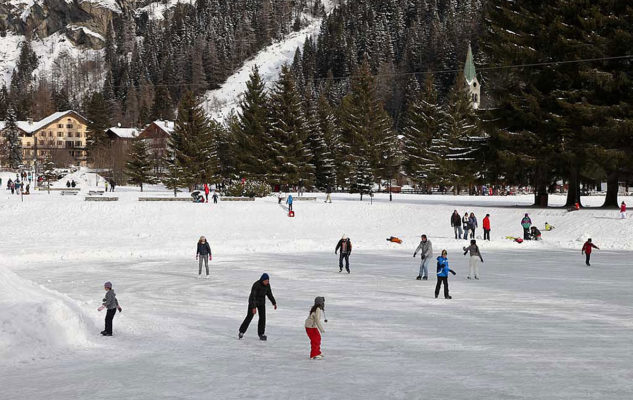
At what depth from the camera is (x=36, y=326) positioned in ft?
36.5

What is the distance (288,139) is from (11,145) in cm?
5933

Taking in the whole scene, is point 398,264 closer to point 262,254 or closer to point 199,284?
point 262,254

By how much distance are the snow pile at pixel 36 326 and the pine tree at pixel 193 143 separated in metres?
48.4

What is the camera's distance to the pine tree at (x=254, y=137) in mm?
60281

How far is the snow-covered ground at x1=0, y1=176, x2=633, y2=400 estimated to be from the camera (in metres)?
9.04

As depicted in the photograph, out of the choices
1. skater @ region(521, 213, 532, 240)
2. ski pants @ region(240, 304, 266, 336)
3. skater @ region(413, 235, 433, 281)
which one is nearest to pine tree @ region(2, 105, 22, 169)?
skater @ region(521, 213, 532, 240)

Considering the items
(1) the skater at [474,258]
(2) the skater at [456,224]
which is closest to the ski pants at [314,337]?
(1) the skater at [474,258]

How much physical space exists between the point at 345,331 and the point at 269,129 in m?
48.3

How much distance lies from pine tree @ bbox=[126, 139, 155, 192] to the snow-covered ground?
37.4 meters

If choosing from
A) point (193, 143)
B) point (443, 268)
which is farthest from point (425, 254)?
point (193, 143)

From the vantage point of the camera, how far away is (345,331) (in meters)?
12.7

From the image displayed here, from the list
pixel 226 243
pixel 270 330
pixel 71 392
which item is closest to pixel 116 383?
pixel 71 392

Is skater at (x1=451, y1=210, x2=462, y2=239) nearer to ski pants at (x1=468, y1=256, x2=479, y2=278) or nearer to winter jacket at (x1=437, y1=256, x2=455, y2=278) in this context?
ski pants at (x1=468, y1=256, x2=479, y2=278)

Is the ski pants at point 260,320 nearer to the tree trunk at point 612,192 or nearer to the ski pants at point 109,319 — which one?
the ski pants at point 109,319
